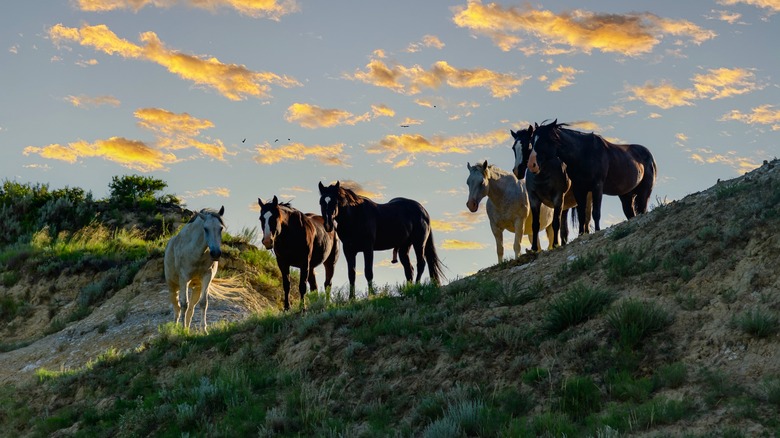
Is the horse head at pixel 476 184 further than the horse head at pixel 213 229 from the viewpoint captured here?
Yes

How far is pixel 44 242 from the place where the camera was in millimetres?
31875

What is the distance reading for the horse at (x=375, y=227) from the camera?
18625mm

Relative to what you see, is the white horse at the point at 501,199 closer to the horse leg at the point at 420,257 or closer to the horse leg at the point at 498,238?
the horse leg at the point at 498,238

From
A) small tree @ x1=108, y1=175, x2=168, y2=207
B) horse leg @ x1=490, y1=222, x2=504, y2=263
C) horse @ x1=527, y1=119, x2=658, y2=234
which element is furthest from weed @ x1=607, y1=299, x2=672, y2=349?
small tree @ x1=108, y1=175, x2=168, y2=207

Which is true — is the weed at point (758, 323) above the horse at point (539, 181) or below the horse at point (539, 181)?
below

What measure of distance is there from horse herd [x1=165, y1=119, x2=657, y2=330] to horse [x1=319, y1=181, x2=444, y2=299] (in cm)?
3

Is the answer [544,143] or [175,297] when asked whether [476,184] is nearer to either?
[544,143]

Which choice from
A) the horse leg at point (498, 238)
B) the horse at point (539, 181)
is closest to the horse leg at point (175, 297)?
the horse leg at point (498, 238)

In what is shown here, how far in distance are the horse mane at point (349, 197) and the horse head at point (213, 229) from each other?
9.61 feet

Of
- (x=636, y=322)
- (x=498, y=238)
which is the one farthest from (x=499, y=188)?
(x=636, y=322)

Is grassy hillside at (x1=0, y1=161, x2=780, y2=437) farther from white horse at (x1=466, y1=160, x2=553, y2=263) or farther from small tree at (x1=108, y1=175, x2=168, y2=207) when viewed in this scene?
small tree at (x1=108, y1=175, x2=168, y2=207)

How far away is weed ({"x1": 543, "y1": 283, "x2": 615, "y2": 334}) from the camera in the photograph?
12.1 m

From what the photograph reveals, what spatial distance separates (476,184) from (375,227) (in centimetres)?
288

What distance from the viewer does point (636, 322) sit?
11133 millimetres
